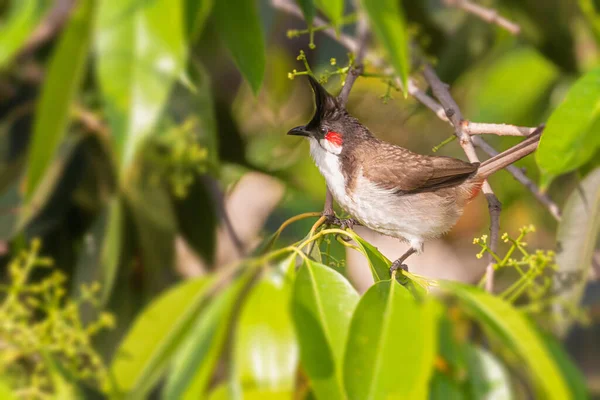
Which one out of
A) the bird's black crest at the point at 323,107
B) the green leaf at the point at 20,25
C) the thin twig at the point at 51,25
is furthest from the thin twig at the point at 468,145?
the thin twig at the point at 51,25

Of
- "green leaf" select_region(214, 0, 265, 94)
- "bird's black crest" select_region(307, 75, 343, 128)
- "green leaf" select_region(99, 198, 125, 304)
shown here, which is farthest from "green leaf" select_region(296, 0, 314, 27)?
"green leaf" select_region(99, 198, 125, 304)

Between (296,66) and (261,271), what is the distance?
106 inches

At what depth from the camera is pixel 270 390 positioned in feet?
3.38

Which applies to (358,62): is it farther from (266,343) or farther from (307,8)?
(266,343)

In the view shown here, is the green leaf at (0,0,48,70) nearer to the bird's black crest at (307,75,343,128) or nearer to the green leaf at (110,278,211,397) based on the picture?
the green leaf at (110,278,211,397)

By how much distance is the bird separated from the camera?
2.19m

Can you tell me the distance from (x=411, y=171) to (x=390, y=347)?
4.18ft

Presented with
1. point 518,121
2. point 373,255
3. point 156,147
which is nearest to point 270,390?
point 373,255

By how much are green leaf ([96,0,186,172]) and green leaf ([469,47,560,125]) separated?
2376 mm

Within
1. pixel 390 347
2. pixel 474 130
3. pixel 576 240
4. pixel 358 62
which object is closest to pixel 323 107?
pixel 358 62

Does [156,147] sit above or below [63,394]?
above

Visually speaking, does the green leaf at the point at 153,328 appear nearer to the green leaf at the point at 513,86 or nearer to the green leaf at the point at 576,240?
the green leaf at the point at 576,240

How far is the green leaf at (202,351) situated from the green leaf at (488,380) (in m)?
0.37

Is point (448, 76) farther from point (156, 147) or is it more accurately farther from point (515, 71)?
point (156, 147)
